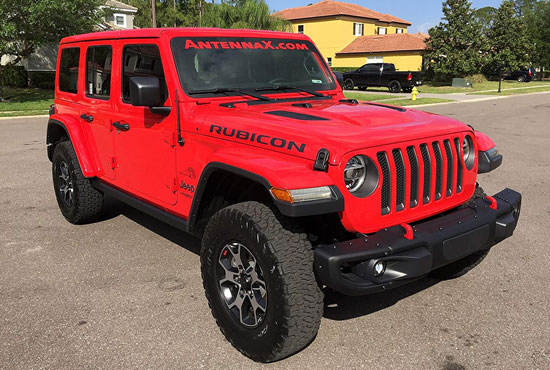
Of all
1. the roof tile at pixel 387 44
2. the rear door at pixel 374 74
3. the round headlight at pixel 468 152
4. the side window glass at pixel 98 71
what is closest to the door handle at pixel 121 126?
the side window glass at pixel 98 71

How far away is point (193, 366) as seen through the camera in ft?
9.26

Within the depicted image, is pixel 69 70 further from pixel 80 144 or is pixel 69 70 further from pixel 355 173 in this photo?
pixel 355 173

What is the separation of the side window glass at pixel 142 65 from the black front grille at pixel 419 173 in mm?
1765

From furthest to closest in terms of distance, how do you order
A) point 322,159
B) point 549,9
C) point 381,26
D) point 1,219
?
point 381,26 → point 549,9 → point 1,219 → point 322,159

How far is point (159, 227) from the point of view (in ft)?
17.0

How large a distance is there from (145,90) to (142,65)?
674 mm

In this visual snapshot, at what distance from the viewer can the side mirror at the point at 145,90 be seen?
3348 millimetres

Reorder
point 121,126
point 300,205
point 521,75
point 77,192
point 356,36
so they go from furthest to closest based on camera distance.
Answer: point 356,36
point 521,75
point 77,192
point 121,126
point 300,205

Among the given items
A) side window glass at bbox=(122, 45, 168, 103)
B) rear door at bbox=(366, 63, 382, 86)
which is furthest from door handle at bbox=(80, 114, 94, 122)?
rear door at bbox=(366, 63, 382, 86)

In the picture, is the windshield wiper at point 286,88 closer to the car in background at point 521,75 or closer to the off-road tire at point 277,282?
the off-road tire at point 277,282

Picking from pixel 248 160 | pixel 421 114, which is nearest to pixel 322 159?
pixel 248 160

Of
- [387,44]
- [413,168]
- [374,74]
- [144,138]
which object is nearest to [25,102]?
[374,74]

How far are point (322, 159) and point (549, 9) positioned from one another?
2378 inches

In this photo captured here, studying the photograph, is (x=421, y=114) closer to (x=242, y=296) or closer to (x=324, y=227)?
(x=324, y=227)
